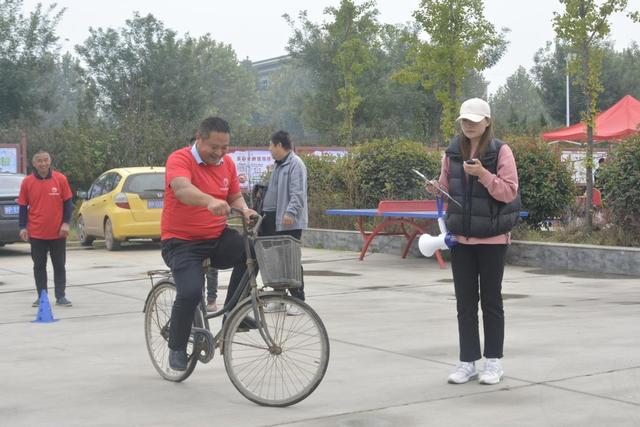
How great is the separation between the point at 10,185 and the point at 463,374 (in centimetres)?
1384

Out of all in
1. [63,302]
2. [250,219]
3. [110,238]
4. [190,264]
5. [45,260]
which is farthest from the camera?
[110,238]

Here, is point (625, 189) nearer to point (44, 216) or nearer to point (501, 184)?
point (44, 216)

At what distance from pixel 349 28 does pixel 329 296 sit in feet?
88.2

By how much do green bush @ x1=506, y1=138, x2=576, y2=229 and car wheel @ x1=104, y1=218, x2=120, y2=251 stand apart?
24.5 feet

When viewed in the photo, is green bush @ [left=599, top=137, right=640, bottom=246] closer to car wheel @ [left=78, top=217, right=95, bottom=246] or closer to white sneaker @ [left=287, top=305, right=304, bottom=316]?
white sneaker @ [left=287, top=305, right=304, bottom=316]

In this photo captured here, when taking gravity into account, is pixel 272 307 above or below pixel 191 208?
below

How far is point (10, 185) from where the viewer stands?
18.9m

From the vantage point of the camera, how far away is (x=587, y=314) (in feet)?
31.7

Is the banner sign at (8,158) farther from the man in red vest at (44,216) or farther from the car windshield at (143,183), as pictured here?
the man in red vest at (44,216)

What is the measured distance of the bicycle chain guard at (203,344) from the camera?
6.46 metres

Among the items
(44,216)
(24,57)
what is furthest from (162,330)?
(24,57)

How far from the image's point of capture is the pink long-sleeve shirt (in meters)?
6.37

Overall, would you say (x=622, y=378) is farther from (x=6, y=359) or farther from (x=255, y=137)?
(x=255, y=137)

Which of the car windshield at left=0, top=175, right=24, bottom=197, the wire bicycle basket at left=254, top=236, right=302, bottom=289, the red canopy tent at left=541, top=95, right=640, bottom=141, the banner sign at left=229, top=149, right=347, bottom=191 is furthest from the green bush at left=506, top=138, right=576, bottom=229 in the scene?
the red canopy tent at left=541, top=95, right=640, bottom=141
